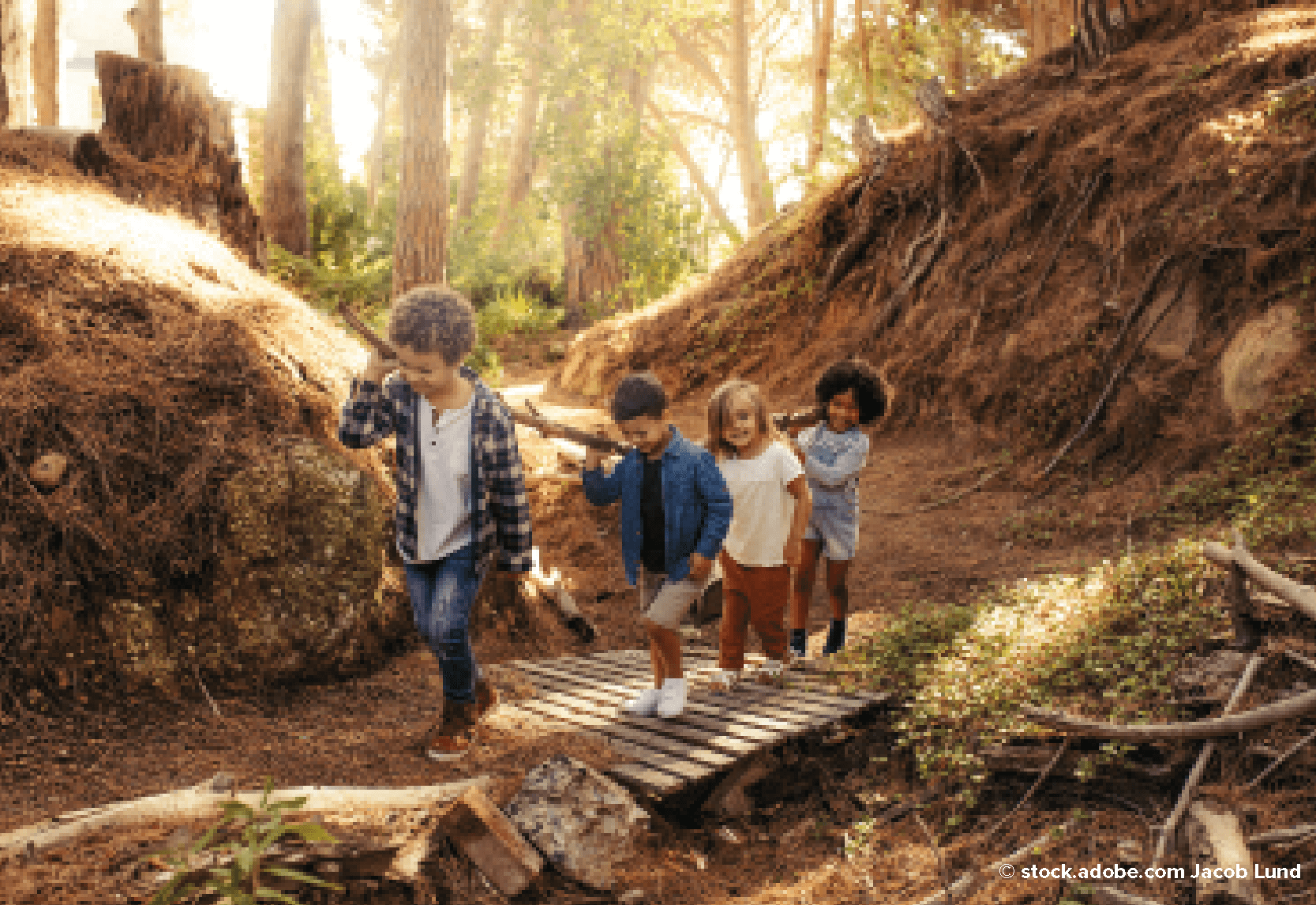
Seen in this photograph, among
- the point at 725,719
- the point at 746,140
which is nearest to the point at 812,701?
the point at 725,719

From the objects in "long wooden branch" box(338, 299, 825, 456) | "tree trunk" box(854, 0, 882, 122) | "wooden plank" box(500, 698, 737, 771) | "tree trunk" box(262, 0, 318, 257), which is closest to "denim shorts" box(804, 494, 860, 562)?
"long wooden branch" box(338, 299, 825, 456)

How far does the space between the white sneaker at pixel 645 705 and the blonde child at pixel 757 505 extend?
50 cm

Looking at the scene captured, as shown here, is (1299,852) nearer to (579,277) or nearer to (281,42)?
(281,42)

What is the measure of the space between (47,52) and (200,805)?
18585 millimetres

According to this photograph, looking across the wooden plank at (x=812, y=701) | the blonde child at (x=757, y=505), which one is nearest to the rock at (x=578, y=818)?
the wooden plank at (x=812, y=701)

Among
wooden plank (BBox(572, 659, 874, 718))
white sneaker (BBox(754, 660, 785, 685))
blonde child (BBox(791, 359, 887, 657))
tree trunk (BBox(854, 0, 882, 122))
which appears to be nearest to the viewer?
wooden plank (BBox(572, 659, 874, 718))

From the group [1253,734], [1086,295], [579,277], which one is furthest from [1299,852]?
[579,277]

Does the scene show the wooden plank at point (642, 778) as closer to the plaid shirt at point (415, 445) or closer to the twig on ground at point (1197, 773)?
the plaid shirt at point (415, 445)

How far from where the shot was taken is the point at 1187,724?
3590mm

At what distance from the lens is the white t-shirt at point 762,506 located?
5285 mm

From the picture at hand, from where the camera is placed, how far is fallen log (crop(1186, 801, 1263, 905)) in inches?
117

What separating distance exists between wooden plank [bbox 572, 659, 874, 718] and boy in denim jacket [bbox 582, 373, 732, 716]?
0.62 metres

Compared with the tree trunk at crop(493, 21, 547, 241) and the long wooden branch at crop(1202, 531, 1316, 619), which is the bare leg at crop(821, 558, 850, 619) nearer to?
the long wooden branch at crop(1202, 531, 1316, 619)

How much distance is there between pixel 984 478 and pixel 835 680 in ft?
14.3
